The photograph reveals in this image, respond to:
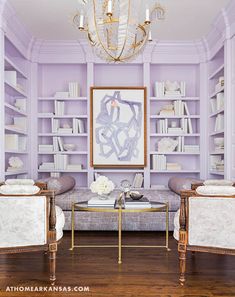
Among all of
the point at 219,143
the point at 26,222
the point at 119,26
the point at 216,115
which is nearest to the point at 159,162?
the point at 219,143

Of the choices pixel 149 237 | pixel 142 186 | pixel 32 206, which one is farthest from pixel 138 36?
pixel 142 186

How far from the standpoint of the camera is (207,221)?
9.05ft

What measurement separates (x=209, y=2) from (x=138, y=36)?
1.23 meters

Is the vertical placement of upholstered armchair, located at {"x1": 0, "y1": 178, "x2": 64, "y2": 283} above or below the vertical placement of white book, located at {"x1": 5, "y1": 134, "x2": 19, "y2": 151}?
below

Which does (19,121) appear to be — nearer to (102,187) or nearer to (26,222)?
(102,187)

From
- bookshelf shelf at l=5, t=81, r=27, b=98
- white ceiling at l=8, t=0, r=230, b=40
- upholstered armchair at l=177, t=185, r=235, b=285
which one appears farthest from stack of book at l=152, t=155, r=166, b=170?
upholstered armchair at l=177, t=185, r=235, b=285

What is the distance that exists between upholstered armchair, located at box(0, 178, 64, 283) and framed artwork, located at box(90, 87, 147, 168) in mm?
2942

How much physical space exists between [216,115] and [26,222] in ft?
12.3

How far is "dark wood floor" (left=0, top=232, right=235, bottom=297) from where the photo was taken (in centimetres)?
261

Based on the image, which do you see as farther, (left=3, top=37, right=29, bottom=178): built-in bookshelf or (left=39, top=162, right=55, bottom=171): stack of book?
(left=39, top=162, right=55, bottom=171): stack of book

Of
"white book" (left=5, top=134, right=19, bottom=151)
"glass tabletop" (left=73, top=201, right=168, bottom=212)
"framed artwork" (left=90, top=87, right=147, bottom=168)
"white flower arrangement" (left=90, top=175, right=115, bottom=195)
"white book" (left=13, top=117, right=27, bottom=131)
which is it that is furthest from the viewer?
"framed artwork" (left=90, top=87, right=147, bottom=168)

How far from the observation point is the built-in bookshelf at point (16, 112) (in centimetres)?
490

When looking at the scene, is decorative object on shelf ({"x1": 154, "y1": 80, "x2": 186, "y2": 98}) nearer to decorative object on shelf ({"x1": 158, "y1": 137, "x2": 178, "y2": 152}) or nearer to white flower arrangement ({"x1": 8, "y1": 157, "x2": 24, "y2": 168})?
decorative object on shelf ({"x1": 158, "y1": 137, "x2": 178, "y2": 152})

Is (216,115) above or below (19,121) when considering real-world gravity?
above
